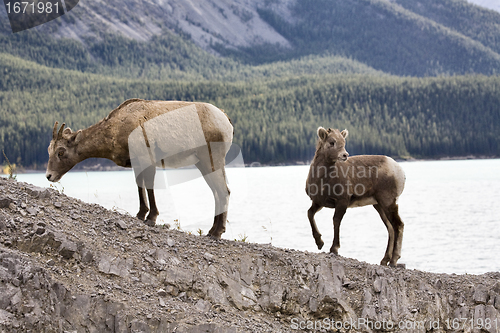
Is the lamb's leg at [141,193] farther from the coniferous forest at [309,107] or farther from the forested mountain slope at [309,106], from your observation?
the coniferous forest at [309,107]

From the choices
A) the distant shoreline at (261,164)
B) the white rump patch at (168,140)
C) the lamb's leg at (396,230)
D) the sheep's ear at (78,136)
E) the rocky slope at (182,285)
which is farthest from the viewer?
the distant shoreline at (261,164)

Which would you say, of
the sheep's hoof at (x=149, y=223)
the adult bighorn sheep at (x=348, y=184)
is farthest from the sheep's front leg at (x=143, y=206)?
the adult bighorn sheep at (x=348, y=184)

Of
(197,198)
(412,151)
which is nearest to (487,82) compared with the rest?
(412,151)

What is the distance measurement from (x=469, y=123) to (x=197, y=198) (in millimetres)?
136841

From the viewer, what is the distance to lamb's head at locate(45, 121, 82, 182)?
9688mm

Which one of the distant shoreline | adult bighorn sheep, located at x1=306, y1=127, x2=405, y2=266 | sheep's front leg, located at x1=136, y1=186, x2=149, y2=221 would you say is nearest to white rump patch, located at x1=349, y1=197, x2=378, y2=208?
adult bighorn sheep, located at x1=306, y1=127, x2=405, y2=266

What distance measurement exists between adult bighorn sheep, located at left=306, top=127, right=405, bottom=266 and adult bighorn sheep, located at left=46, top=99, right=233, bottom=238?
188 cm

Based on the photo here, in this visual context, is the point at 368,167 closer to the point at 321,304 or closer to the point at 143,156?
the point at 321,304

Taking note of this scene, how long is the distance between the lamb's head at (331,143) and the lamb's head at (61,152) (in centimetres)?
462

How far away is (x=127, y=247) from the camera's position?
870cm

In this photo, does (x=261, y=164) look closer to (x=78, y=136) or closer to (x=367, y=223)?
(x=367, y=223)

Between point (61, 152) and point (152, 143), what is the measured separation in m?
1.75

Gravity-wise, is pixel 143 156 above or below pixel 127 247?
above

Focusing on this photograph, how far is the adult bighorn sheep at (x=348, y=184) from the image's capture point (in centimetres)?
1030
